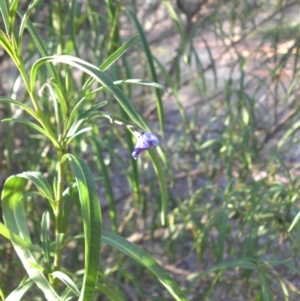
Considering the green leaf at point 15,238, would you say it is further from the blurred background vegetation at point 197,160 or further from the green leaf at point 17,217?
the blurred background vegetation at point 197,160

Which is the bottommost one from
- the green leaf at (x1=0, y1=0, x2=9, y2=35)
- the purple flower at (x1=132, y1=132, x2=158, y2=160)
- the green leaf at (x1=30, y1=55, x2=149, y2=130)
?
the purple flower at (x1=132, y1=132, x2=158, y2=160)

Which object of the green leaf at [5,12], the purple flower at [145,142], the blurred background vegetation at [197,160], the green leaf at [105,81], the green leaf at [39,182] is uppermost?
the green leaf at [5,12]

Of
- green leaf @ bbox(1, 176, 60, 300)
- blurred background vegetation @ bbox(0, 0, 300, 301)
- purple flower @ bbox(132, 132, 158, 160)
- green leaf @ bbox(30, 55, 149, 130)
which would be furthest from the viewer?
blurred background vegetation @ bbox(0, 0, 300, 301)

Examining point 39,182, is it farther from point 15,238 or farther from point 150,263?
point 150,263

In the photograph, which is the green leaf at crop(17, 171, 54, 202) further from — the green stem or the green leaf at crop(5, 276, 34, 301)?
the green leaf at crop(5, 276, 34, 301)

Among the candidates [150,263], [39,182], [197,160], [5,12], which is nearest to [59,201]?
[39,182]

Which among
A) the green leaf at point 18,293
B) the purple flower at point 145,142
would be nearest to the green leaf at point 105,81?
the purple flower at point 145,142

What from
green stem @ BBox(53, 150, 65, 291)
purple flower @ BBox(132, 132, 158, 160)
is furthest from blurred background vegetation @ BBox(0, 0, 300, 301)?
purple flower @ BBox(132, 132, 158, 160)

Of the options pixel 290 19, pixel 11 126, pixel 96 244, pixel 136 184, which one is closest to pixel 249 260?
pixel 136 184

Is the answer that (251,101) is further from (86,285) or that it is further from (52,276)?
(86,285)
